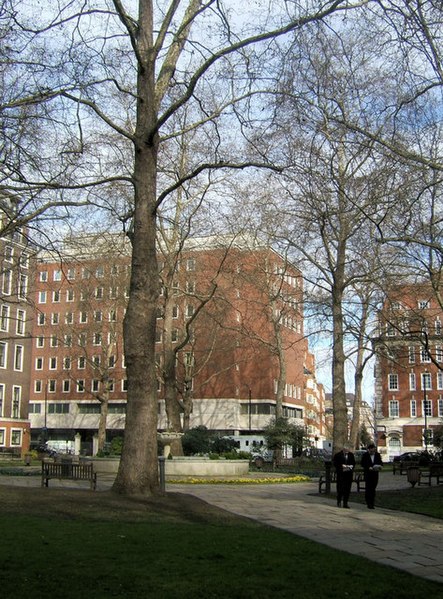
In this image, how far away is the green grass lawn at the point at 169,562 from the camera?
6457 millimetres

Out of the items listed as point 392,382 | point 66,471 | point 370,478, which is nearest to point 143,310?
point 66,471

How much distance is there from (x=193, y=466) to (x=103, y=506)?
14665 millimetres

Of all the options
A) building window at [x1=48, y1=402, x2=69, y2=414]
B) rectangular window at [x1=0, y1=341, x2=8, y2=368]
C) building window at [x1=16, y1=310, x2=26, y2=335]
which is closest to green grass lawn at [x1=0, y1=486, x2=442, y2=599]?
building window at [x1=16, y1=310, x2=26, y2=335]

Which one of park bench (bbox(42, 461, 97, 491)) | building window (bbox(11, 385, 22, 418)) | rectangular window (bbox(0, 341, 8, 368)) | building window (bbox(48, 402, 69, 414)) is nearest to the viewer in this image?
park bench (bbox(42, 461, 97, 491))

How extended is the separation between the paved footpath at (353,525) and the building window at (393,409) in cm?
7183

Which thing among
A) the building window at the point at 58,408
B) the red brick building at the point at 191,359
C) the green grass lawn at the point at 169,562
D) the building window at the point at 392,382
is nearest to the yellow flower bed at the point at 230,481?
the green grass lawn at the point at 169,562

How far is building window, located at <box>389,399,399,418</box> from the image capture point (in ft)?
291

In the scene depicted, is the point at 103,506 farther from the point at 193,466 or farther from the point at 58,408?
the point at 58,408

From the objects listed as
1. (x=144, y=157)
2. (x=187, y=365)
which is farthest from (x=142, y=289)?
(x=187, y=365)

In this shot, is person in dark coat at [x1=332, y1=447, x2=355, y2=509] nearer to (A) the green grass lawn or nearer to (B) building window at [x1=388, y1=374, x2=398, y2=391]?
(A) the green grass lawn

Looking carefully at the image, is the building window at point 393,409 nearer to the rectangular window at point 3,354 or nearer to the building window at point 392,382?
the building window at point 392,382

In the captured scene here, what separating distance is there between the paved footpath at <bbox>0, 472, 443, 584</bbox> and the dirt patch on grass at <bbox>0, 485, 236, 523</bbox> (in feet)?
3.64

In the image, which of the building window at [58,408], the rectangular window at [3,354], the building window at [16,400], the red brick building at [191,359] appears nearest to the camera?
the red brick building at [191,359]

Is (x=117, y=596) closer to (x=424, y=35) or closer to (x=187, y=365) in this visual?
(x=424, y=35)
